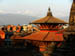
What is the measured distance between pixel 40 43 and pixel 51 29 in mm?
2214

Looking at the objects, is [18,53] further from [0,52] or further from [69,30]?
[69,30]

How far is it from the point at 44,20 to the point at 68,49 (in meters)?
7.65

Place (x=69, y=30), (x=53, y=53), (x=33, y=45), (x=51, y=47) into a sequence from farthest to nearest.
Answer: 1. (x=33, y=45)
2. (x=69, y=30)
3. (x=51, y=47)
4. (x=53, y=53)

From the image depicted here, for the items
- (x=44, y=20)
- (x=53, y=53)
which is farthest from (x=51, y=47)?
(x=44, y=20)

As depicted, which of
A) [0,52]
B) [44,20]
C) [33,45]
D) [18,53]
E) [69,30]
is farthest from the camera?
[44,20]

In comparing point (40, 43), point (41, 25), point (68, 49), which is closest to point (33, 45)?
point (40, 43)

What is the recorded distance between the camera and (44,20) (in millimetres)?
12812

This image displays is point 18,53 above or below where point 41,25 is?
below

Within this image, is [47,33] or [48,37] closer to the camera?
[48,37]

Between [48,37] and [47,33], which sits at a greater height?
[47,33]

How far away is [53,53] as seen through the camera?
4.88 meters

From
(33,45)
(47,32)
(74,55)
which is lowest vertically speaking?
(33,45)

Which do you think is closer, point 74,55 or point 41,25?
point 74,55

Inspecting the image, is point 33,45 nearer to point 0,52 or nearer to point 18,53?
point 18,53
